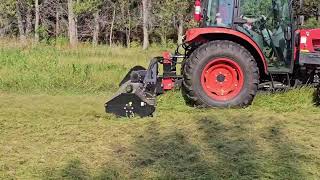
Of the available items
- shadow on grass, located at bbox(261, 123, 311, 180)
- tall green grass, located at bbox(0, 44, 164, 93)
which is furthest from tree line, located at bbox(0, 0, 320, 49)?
shadow on grass, located at bbox(261, 123, 311, 180)

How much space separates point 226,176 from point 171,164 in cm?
59

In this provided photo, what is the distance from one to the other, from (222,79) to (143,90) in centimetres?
124

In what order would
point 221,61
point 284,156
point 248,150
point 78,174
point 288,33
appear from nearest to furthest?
point 78,174
point 284,156
point 248,150
point 221,61
point 288,33

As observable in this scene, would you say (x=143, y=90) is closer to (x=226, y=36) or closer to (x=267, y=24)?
(x=226, y=36)

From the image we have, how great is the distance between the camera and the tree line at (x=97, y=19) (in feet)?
85.6

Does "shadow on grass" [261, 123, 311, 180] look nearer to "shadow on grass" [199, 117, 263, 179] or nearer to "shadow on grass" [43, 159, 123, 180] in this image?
"shadow on grass" [199, 117, 263, 179]

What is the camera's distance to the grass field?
4.36 meters

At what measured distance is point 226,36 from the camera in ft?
24.1

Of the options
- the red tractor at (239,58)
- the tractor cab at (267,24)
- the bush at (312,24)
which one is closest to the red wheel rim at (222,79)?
the red tractor at (239,58)

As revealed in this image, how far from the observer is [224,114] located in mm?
6641

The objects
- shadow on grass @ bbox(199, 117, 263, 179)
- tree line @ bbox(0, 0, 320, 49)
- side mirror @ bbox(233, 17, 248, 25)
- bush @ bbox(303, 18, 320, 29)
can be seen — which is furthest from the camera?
tree line @ bbox(0, 0, 320, 49)

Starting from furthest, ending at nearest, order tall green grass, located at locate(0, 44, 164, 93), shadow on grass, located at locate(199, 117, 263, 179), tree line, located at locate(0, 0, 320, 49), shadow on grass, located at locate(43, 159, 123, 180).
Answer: tree line, located at locate(0, 0, 320, 49), tall green grass, located at locate(0, 44, 164, 93), shadow on grass, located at locate(199, 117, 263, 179), shadow on grass, located at locate(43, 159, 123, 180)

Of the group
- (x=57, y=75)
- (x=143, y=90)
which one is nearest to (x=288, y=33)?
(x=143, y=90)

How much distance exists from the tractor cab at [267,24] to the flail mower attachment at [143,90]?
1.07 m
